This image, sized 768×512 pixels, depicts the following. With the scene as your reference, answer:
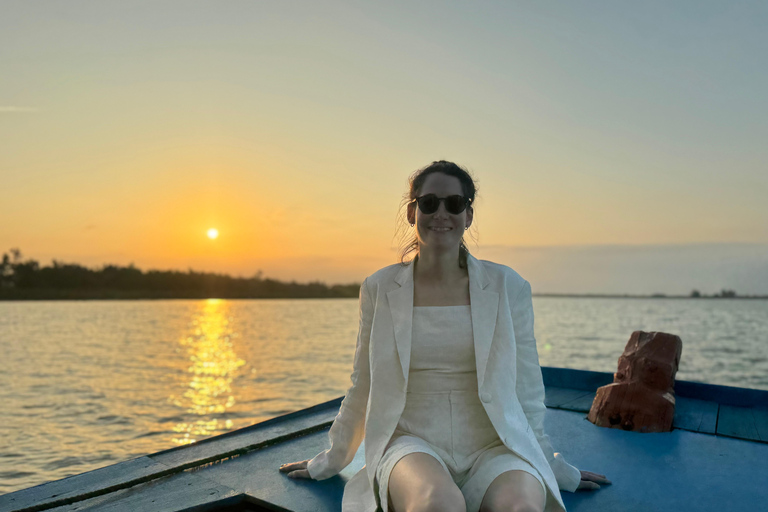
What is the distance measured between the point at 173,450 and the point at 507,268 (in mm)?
2415

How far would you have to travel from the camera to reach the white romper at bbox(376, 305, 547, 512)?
2.24 metres

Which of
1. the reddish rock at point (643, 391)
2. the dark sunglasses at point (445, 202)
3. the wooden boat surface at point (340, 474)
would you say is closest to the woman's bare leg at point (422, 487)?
the wooden boat surface at point (340, 474)

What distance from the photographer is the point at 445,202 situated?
2396 millimetres

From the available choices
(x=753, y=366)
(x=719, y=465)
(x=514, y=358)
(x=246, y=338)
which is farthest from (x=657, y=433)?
(x=246, y=338)

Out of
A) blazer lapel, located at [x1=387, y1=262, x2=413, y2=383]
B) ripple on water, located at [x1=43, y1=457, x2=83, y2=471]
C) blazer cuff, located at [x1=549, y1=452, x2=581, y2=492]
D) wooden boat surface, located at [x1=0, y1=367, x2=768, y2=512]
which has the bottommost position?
ripple on water, located at [x1=43, y1=457, x2=83, y2=471]

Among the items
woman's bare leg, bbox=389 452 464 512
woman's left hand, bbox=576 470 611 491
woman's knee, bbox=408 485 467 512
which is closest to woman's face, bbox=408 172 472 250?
woman's bare leg, bbox=389 452 464 512

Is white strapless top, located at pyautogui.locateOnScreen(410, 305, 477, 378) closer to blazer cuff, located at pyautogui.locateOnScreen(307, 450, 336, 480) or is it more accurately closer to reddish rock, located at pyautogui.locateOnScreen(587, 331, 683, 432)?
blazer cuff, located at pyautogui.locateOnScreen(307, 450, 336, 480)

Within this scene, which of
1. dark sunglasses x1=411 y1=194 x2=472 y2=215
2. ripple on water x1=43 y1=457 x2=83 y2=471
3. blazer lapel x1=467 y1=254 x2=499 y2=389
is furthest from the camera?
ripple on water x1=43 y1=457 x2=83 y2=471

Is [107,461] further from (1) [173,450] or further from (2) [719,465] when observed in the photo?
(2) [719,465]

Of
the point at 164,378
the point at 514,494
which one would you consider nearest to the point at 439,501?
the point at 514,494

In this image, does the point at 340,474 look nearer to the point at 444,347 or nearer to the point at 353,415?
the point at 353,415

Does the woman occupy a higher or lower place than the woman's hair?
lower

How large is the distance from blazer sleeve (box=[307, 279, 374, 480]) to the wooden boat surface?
109 millimetres

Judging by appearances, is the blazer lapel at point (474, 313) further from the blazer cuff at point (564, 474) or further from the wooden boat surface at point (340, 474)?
the wooden boat surface at point (340, 474)
